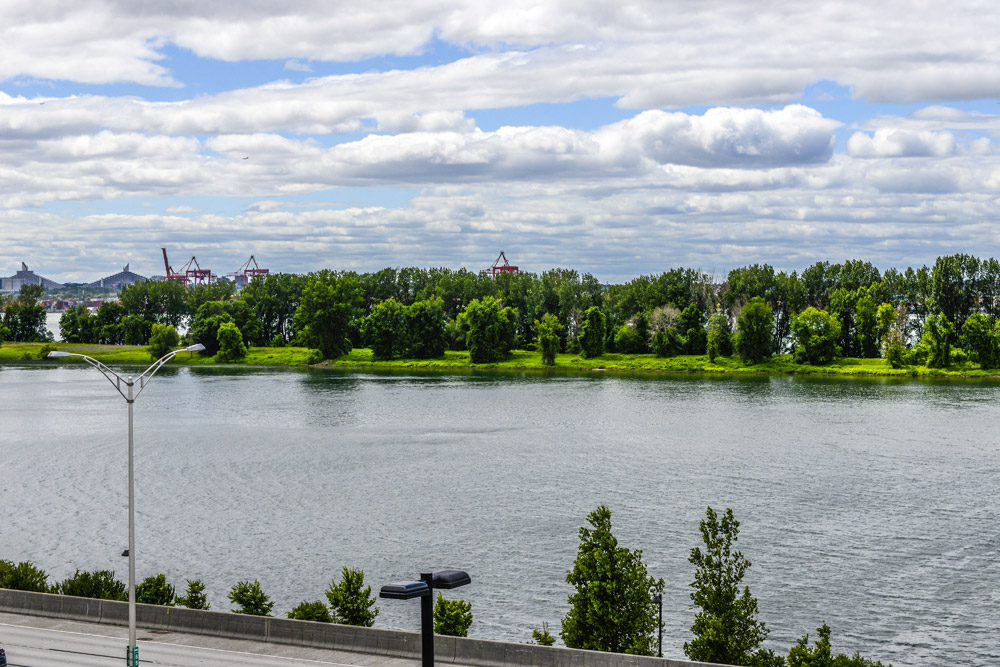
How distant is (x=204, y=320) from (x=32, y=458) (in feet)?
358

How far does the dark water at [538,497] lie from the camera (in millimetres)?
44219

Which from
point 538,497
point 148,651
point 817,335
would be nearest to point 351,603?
point 148,651

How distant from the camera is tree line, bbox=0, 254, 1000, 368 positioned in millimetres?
152000

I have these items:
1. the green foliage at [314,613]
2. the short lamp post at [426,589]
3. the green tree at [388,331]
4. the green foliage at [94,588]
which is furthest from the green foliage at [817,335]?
the short lamp post at [426,589]

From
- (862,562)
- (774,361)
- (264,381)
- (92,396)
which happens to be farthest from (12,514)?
(774,361)

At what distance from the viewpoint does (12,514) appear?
61656 mm

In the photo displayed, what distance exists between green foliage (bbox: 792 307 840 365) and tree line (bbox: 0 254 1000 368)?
0.51 ft

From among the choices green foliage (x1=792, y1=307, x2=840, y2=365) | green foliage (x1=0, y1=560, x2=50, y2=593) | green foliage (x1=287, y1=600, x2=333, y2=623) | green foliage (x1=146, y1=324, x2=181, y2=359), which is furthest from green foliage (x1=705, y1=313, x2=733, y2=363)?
green foliage (x1=0, y1=560, x2=50, y2=593)

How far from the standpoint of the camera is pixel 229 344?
18512cm

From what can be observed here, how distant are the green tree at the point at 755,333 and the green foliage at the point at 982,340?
28.0m

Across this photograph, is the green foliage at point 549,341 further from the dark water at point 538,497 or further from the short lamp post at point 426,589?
the short lamp post at point 426,589

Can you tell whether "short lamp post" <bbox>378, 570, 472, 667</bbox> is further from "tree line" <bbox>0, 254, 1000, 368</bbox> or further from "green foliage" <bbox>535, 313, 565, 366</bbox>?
"green foliage" <bbox>535, 313, 565, 366</bbox>

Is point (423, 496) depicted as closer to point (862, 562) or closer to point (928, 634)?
point (862, 562)

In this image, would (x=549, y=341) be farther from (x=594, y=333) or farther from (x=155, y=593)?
(x=155, y=593)
